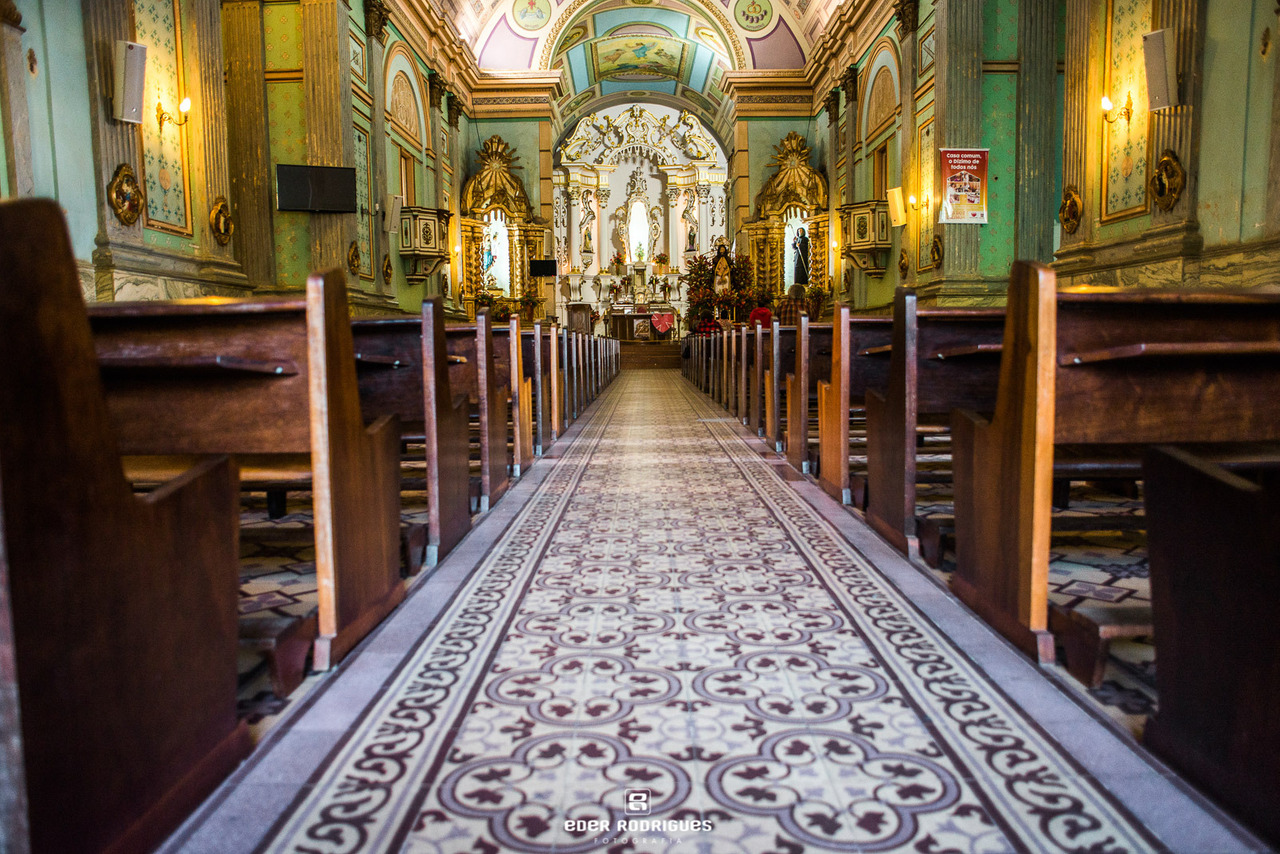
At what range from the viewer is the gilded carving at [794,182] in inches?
626

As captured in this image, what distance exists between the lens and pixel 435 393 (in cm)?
266

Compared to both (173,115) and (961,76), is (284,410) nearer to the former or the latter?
(173,115)

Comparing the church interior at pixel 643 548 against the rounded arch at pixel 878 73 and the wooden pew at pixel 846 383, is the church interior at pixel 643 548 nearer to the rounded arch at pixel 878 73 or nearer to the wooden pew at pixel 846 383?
the wooden pew at pixel 846 383

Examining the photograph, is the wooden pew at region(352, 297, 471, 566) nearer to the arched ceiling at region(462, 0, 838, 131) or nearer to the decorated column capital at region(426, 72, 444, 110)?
the decorated column capital at region(426, 72, 444, 110)

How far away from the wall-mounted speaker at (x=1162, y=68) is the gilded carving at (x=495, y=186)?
13196mm

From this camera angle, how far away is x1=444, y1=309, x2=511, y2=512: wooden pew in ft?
11.6

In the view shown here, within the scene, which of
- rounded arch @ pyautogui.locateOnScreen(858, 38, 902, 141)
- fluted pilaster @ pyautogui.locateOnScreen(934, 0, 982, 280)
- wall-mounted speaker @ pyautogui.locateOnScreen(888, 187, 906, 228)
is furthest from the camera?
rounded arch @ pyautogui.locateOnScreen(858, 38, 902, 141)

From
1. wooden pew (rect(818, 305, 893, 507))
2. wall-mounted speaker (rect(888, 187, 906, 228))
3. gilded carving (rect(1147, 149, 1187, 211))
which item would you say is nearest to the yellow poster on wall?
wall-mounted speaker (rect(888, 187, 906, 228))

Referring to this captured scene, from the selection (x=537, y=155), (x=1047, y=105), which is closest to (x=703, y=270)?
(x=537, y=155)

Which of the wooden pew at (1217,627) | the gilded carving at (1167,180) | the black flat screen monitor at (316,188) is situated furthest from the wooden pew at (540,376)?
the gilded carving at (1167,180)

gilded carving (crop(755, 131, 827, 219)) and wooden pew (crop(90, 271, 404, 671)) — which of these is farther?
gilded carving (crop(755, 131, 827, 219))

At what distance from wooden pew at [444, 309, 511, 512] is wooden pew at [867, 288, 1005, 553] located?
5.41 feet

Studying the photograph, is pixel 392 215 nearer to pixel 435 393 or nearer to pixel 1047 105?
pixel 1047 105

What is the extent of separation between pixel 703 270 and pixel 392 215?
6.55 m
